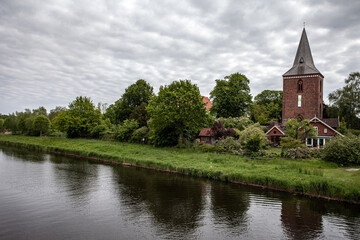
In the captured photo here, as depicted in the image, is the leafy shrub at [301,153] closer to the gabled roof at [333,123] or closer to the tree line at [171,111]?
the tree line at [171,111]

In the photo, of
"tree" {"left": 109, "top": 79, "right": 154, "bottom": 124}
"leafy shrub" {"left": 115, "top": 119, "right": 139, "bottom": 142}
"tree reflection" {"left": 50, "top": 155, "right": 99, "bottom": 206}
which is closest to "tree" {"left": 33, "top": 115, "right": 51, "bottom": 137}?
"tree" {"left": 109, "top": 79, "right": 154, "bottom": 124}

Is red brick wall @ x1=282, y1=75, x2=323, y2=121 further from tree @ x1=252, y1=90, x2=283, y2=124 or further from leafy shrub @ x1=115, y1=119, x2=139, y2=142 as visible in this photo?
leafy shrub @ x1=115, y1=119, x2=139, y2=142

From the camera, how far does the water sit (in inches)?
473

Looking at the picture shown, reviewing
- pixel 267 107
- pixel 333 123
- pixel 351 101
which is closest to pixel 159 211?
pixel 333 123

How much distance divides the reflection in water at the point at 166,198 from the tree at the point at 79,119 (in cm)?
3157

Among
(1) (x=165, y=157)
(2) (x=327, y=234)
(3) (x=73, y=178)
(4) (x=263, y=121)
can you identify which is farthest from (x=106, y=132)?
(2) (x=327, y=234)

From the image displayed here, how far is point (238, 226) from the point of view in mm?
12914

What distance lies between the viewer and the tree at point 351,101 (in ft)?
161

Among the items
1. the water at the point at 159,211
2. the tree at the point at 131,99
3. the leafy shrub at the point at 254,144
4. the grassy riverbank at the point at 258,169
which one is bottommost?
the water at the point at 159,211

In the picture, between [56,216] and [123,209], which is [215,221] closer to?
[123,209]

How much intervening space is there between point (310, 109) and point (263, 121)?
11.3m

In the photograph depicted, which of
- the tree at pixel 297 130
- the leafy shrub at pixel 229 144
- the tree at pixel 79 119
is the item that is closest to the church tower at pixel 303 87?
the tree at pixel 297 130

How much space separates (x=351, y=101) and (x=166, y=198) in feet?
154

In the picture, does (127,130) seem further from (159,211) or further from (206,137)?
(159,211)
